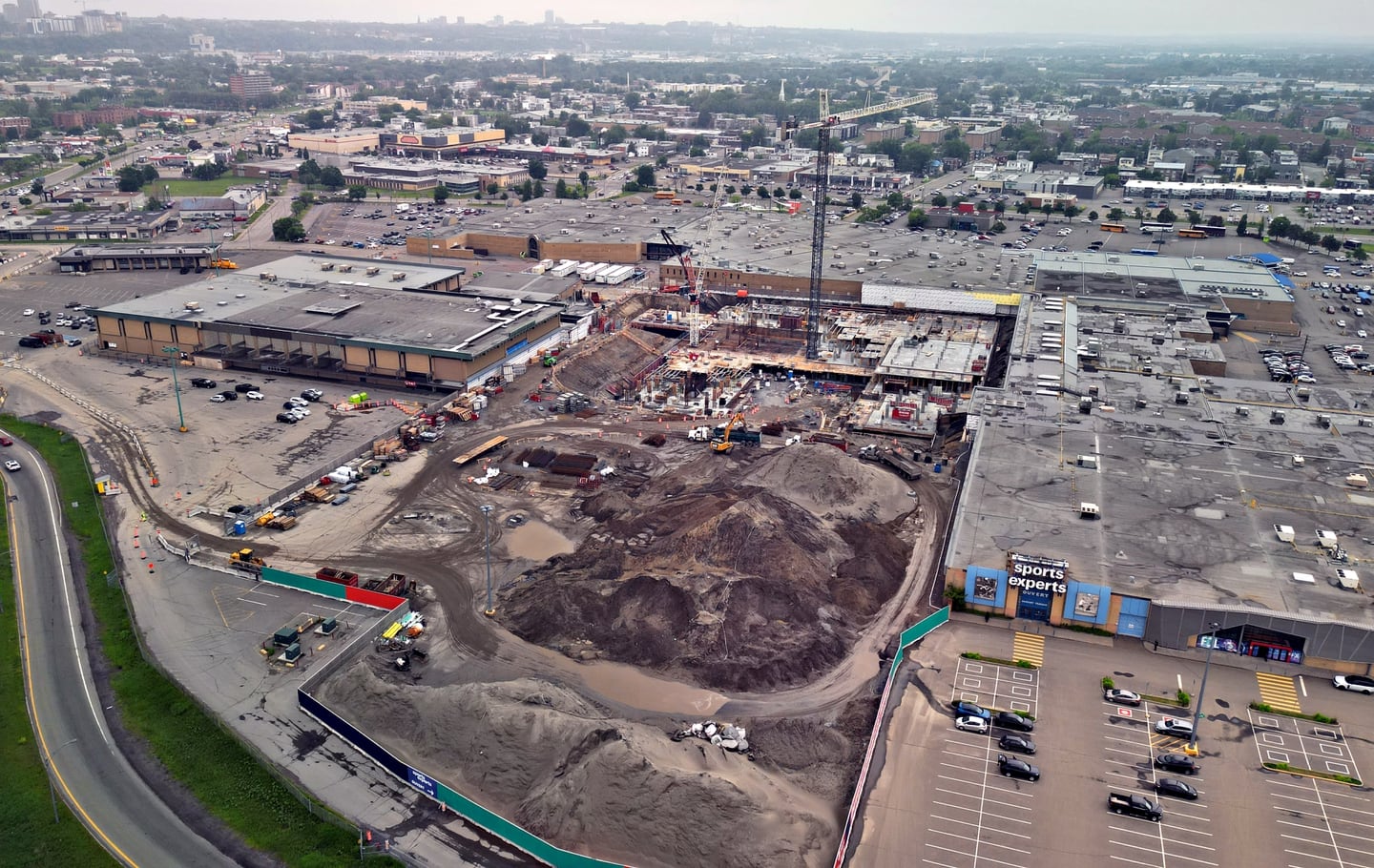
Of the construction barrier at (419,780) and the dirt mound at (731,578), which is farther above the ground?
the dirt mound at (731,578)

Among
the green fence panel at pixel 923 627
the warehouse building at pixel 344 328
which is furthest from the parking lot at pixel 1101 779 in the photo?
the warehouse building at pixel 344 328

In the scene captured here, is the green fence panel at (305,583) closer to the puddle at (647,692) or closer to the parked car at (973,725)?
the puddle at (647,692)

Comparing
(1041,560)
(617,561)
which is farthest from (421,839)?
(1041,560)

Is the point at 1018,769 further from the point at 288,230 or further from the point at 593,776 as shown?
the point at 288,230

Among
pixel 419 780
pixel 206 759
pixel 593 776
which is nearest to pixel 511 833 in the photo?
pixel 593 776

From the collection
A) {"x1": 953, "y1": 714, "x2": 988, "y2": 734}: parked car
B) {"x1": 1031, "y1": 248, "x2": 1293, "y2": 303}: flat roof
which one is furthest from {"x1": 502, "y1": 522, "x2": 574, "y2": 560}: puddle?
{"x1": 1031, "y1": 248, "x2": 1293, "y2": 303}: flat roof

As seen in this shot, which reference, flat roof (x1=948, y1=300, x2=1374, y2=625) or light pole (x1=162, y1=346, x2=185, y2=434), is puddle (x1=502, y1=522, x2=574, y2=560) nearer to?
flat roof (x1=948, y1=300, x2=1374, y2=625)

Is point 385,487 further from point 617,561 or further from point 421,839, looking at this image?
point 421,839
